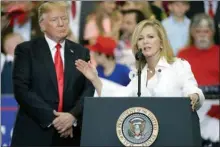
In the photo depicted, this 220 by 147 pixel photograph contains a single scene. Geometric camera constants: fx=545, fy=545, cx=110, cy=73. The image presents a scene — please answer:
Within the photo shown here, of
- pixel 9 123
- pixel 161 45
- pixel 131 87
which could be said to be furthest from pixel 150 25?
pixel 9 123

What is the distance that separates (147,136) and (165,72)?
0.63 metres

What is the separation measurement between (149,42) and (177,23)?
2641mm

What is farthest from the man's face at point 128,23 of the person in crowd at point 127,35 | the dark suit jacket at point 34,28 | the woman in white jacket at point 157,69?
the woman in white jacket at point 157,69

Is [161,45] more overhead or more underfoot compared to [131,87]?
more overhead

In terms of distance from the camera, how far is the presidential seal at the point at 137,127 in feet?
8.45

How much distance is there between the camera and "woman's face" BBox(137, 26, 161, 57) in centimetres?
310

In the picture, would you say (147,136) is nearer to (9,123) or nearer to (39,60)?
(39,60)

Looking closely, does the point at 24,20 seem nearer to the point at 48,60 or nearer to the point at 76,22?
the point at 76,22

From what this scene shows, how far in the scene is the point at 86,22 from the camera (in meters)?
5.73

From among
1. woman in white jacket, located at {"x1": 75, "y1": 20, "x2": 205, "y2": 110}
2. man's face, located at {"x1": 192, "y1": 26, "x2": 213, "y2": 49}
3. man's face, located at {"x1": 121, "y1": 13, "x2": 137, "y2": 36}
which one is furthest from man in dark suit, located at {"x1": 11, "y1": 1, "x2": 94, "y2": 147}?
man's face, located at {"x1": 192, "y1": 26, "x2": 213, "y2": 49}

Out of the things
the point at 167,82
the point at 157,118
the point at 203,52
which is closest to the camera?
the point at 157,118

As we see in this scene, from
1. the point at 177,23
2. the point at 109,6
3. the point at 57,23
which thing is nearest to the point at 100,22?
the point at 109,6

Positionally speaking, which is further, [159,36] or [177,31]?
[177,31]

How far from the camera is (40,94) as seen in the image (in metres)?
3.51
